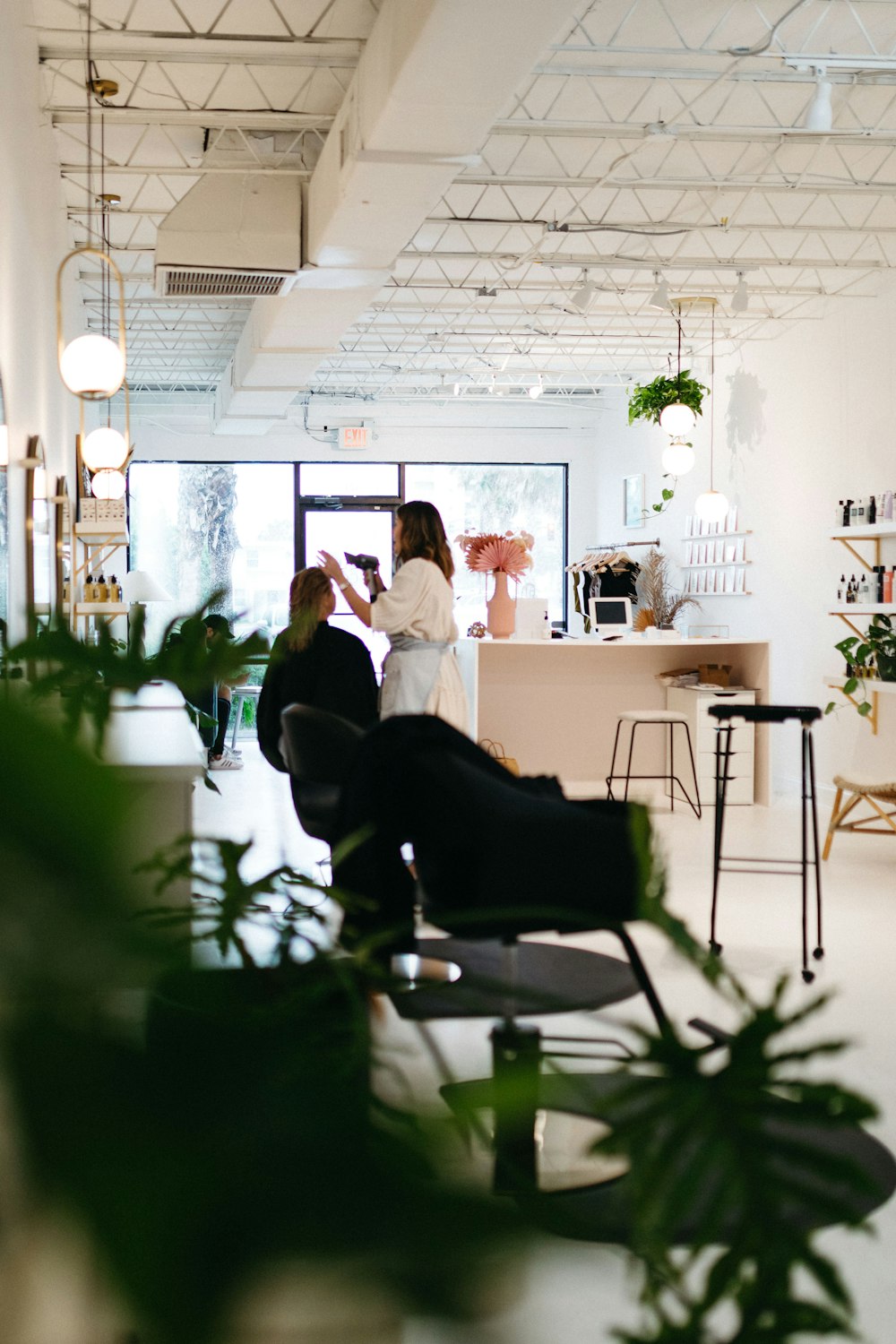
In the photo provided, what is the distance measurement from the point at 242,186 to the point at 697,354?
5750mm

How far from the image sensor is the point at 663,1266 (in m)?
0.25

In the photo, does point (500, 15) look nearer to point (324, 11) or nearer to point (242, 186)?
point (324, 11)

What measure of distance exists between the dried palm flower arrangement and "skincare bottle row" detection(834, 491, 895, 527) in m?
2.98

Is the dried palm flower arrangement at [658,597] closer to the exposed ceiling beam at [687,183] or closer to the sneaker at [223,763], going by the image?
the sneaker at [223,763]

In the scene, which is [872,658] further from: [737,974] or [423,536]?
[737,974]

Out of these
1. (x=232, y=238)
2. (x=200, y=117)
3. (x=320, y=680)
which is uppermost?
(x=200, y=117)

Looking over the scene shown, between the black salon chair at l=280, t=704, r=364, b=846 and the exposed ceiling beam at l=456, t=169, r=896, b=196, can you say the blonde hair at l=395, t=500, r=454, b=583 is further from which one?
the exposed ceiling beam at l=456, t=169, r=896, b=196

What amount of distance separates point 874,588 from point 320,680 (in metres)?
4.69

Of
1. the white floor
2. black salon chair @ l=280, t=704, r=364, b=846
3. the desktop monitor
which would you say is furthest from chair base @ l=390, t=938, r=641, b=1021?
the desktop monitor

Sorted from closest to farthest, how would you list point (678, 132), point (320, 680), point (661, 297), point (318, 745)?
point (318, 745)
point (320, 680)
point (678, 132)
point (661, 297)

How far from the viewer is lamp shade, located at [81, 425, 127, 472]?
6492 mm

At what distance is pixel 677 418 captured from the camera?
984cm

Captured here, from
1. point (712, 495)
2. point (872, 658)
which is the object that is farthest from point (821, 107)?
point (712, 495)

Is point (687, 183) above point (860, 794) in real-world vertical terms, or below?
above
